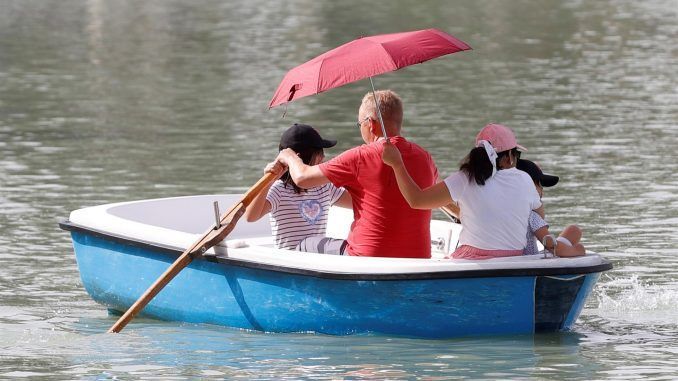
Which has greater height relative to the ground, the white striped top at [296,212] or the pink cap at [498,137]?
the pink cap at [498,137]

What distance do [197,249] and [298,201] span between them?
2.49 feet

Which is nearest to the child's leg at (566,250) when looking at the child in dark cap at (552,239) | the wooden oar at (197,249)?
the child in dark cap at (552,239)

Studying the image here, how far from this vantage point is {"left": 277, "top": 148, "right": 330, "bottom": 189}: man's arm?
985cm

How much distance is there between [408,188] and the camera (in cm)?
955

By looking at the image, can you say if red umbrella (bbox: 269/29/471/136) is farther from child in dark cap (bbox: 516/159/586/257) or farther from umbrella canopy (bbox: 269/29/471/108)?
child in dark cap (bbox: 516/159/586/257)

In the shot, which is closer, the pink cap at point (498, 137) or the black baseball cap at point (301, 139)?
the pink cap at point (498, 137)

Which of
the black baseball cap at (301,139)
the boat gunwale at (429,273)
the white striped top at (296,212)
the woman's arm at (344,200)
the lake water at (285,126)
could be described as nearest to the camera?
the boat gunwale at (429,273)

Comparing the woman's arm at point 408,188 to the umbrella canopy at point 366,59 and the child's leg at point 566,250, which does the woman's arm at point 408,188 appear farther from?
the child's leg at point 566,250

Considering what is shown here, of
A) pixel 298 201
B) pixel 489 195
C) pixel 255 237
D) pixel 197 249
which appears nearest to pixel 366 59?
pixel 489 195

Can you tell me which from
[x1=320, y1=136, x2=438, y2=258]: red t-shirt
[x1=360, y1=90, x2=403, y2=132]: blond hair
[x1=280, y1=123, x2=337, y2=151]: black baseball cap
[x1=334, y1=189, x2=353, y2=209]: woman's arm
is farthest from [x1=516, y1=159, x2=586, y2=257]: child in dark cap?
[x1=280, y1=123, x2=337, y2=151]: black baseball cap

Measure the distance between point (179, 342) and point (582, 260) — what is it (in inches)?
94.9

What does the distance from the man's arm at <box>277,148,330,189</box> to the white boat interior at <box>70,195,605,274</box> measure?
40 cm

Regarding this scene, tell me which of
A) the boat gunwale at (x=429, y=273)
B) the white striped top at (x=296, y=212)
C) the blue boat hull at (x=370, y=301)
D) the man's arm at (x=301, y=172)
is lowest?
the blue boat hull at (x=370, y=301)

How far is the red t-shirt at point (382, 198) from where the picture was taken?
9.84 metres
